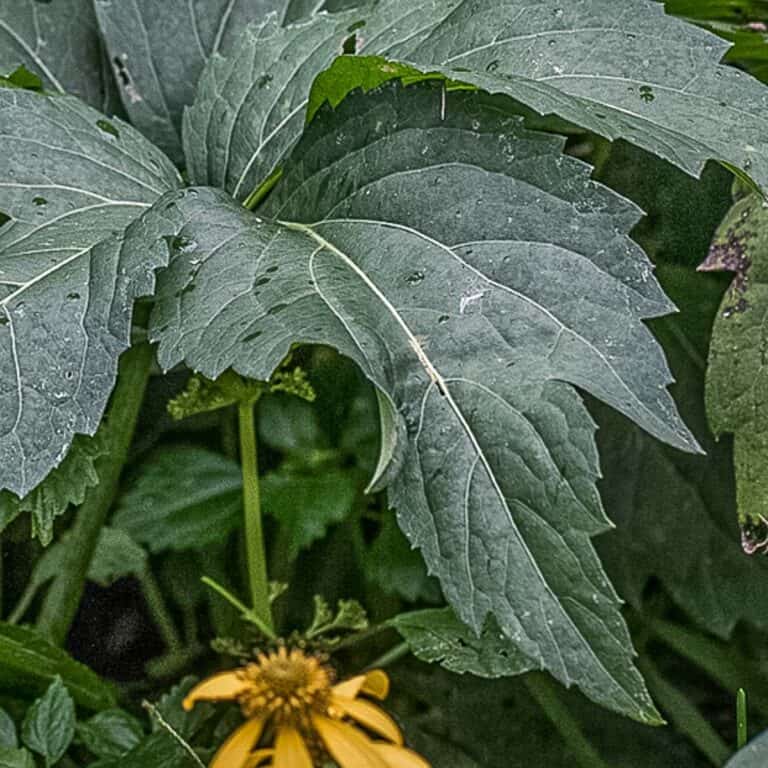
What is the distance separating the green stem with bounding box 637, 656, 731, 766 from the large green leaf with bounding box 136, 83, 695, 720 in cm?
45

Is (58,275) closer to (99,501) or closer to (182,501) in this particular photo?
(99,501)

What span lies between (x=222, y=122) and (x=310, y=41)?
7cm

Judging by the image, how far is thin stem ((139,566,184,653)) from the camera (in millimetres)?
1010

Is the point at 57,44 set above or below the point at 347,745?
above

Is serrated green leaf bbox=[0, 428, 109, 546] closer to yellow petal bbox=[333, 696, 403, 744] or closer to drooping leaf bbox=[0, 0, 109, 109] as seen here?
yellow petal bbox=[333, 696, 403, 744]

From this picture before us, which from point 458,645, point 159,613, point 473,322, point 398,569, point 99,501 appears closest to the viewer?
point 473,322

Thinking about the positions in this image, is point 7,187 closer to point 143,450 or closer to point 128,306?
point 128,306

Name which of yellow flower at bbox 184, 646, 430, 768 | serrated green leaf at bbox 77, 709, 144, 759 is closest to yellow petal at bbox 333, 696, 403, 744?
yellow flower at bbox 184, 646, 430, 768

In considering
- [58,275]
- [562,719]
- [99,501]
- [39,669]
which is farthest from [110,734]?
[562,719]

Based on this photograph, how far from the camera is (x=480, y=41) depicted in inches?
24.1

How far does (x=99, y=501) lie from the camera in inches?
30.5

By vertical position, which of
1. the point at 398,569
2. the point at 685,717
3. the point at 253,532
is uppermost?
the point at 253,532

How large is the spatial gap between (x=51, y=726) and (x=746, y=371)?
389 millimetres

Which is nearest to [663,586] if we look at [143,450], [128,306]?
[143,450]
